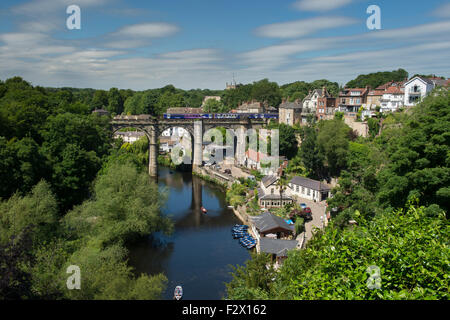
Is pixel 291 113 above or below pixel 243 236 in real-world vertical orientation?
above

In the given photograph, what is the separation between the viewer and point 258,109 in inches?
A: 2576

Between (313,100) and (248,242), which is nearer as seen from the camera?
(248,242)

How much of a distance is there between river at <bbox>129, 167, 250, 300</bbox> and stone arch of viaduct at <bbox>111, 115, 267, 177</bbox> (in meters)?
15.3

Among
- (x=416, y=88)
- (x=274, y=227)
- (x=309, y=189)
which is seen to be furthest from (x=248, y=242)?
(x=416, y=88)

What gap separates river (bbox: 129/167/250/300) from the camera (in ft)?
70.0

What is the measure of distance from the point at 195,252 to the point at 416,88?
34.0 meters

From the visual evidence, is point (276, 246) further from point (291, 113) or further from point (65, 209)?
point (291, 113)

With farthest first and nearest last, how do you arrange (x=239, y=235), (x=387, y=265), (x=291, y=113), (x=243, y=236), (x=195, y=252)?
(x=291, y=113) < (x=239, y=235) < (x=243, y=236) < (x=195, y=252) < (x=387, y=265)

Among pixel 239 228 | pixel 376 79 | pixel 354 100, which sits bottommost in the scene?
pixel 239 228

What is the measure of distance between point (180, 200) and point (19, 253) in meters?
30.0

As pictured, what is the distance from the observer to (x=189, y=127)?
54.8 meters

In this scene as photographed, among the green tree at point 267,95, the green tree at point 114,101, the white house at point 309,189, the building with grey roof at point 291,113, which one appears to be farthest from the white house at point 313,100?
the green tree at point 114,101

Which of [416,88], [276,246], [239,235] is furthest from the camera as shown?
[416,88]

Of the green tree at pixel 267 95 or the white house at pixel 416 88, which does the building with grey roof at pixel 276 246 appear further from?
the green tree at pixel 267 95
